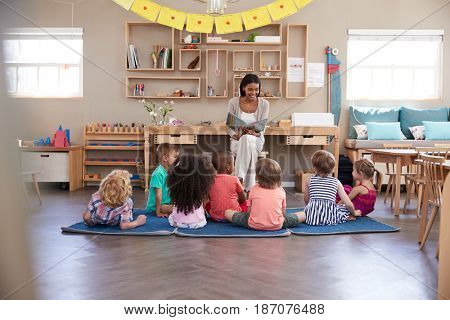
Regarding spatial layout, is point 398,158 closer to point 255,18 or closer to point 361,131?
point 361,131

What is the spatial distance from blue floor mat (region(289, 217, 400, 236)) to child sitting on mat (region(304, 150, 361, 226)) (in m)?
0.08

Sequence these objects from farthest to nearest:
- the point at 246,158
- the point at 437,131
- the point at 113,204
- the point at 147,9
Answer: the point at 437,131 < the point at 147,9 < the point at 246,158 < the point at 113,204

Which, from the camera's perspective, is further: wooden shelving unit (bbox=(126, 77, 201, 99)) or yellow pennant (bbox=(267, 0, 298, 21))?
wooden shelving unit (bbox=(126, 77, 201, 99))

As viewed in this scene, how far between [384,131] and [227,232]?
3660mm

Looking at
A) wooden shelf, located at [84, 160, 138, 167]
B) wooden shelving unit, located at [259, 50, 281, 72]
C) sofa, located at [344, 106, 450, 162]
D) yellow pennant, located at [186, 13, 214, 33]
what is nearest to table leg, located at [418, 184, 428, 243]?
sofa, located at [344, 106, 450, 162]

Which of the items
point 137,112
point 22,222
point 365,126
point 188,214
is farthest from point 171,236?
point 365,126

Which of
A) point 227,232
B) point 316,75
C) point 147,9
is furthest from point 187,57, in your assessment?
point 227,232

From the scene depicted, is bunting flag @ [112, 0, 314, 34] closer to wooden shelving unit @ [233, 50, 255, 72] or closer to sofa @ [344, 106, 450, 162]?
wooden shelving unit @ [233, 50, 255, 72]

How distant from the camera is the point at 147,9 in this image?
18.7 feet

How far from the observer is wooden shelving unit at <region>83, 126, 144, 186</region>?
6.12 metres

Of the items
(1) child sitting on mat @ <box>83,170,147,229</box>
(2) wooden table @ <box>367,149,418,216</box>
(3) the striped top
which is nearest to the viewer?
(1) child sitting on mat @ <box>83,170,147,229</box>

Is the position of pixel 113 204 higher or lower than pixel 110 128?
lower

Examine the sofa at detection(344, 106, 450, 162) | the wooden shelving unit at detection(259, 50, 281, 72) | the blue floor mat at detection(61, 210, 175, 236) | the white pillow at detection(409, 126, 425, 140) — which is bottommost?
Result: the blue floor mat at detection(61, 210, 175, 236)

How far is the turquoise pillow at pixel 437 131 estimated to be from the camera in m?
6.05
